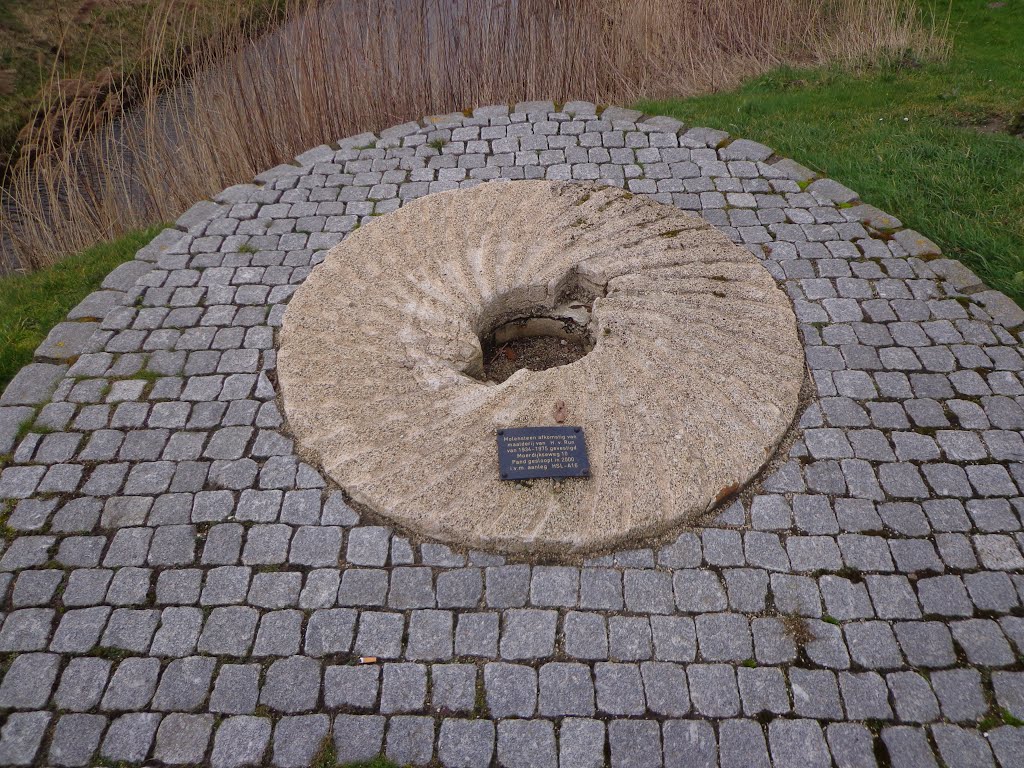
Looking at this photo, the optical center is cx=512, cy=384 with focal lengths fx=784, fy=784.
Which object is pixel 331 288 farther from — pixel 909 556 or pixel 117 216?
pixel 909 556

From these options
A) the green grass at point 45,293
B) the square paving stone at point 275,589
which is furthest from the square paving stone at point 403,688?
the green grass at point 45,293

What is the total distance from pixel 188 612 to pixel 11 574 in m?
0.91

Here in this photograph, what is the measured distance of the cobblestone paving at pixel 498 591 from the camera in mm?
3119

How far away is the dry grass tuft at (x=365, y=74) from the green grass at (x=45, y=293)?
2.35 ft

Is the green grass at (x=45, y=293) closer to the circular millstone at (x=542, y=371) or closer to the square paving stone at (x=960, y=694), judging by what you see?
the circular millstone at (x=542, y=371)

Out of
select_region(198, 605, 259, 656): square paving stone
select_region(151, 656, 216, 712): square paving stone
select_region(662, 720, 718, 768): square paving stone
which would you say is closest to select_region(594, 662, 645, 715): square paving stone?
select_region(662, 720, 718, 768): square paving stone

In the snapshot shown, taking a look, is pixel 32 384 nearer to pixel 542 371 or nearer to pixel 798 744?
pixel 542 371

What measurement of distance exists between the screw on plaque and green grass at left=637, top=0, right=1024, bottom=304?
3036mm

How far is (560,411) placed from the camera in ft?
13.2

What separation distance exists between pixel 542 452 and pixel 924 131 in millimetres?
4639

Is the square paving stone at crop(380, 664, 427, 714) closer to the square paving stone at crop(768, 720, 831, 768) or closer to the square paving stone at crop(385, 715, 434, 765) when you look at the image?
the square paving stone at crop(385, 715, 434, 765)

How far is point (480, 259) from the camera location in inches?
192

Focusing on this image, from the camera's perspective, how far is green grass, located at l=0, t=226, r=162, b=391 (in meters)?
4.77

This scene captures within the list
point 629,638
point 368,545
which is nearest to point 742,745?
point 629,638
